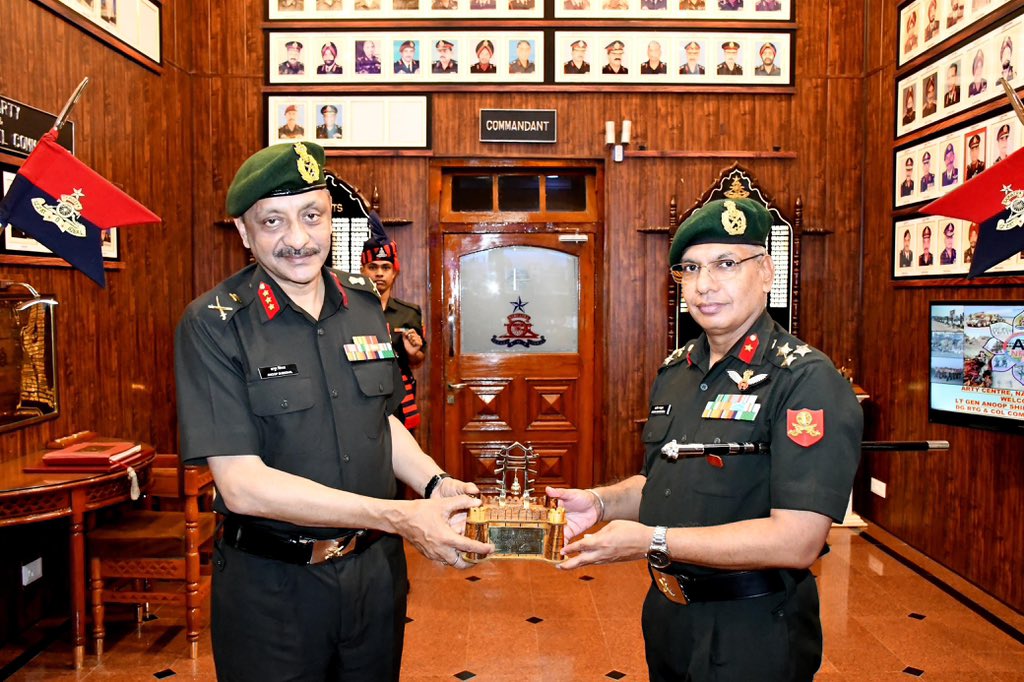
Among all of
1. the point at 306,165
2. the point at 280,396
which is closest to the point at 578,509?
the point at 280,396

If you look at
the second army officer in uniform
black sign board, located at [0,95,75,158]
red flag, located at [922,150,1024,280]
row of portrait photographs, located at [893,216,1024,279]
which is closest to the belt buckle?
the second army officer in uniform

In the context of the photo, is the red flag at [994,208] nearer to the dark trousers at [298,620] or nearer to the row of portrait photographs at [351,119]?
the dark trousers at [298,620]

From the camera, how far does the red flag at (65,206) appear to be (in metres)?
2.72

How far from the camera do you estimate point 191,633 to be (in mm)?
3604

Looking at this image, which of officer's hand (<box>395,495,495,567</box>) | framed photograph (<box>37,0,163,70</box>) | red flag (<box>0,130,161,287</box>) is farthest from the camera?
framed photograph (<box>37,0,163,70</box>)

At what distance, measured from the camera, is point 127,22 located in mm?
4785

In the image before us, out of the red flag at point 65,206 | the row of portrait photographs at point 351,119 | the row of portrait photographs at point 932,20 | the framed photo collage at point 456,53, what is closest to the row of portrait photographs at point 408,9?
the framed photo collage at point 456,53

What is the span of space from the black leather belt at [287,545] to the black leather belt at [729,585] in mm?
716

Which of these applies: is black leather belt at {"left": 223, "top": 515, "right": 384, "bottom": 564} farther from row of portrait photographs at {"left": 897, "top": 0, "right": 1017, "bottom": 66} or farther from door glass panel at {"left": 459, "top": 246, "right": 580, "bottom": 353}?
row of portrait photographs at {"left": 897, "top": 0, "right": 1017, "bottom": 66}

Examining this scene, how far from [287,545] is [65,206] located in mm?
1763

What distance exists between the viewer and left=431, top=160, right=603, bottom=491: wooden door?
5934mm

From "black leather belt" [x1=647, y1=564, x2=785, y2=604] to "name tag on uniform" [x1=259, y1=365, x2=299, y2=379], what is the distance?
95 cm

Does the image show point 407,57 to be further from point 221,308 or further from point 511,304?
point 221,308

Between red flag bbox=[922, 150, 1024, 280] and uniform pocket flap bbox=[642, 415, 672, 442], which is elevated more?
red flag bbox=[922, 150, 1024, 280]
